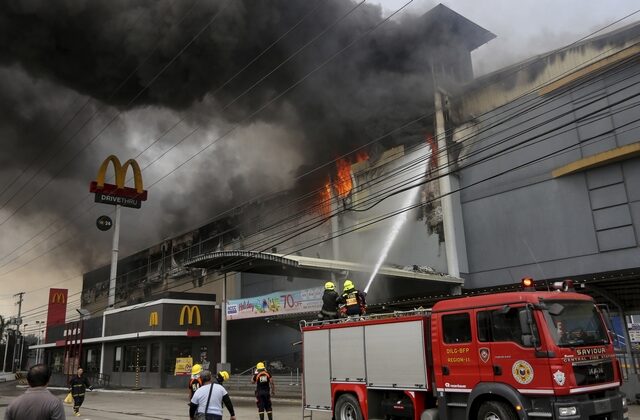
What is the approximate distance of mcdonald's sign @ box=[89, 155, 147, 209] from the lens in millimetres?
39625

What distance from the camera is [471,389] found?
8.36m

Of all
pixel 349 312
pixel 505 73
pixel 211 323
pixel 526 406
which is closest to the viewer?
pixel 526 406

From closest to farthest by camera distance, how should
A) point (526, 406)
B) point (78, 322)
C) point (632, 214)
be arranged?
point (526, 406) → point (632, 214) → point (78, 322)

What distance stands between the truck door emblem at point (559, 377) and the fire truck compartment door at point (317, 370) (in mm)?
5131

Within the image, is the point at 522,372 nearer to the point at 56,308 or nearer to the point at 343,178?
the point at 343,178

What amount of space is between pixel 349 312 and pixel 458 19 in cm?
1753

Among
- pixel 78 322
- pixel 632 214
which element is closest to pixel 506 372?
pixel 632 214

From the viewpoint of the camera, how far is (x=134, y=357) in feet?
116

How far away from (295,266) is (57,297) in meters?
35.6

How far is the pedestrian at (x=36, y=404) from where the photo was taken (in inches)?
157

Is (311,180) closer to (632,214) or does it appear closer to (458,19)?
(458,19)

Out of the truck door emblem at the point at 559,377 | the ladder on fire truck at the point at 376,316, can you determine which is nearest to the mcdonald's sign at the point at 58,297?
the ladder on fire truck at the point at 376,316

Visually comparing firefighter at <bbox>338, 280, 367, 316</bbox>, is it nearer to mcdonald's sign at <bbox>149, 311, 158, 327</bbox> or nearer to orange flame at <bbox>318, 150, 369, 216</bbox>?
orange flame at <bbox>318, 150, 369, 216</bbox>

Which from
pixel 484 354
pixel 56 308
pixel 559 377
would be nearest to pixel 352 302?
pixel 484 354
